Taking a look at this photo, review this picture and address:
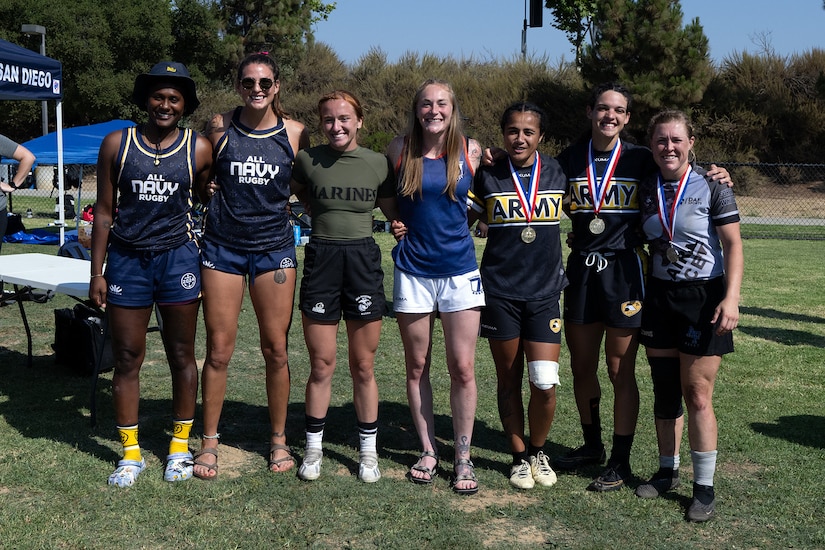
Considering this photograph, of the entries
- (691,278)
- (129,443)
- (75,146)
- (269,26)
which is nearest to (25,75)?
(129,443)

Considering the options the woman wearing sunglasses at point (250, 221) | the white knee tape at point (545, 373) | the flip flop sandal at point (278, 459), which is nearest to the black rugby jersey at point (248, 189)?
the woman wearing sunglasses at point (250, 221)

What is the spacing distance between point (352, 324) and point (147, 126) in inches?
53.9

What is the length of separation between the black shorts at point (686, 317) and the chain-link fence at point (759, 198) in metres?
14.2

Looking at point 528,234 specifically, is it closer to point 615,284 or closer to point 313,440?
point 615,284

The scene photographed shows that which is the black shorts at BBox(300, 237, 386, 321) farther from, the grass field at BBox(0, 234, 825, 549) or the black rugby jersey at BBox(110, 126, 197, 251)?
the grass field at BBox(0, 234, 825, 549)

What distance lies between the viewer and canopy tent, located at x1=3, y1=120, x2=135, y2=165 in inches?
574

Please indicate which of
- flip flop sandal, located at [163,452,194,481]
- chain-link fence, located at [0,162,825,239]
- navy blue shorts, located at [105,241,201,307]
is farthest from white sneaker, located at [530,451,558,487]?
chain-link fence, located at [0,162,825,239]

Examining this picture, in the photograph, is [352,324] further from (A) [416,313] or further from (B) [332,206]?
(B) [332,206]

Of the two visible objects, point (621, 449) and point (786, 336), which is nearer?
point (621, 449)

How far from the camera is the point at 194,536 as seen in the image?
3467 millimetres

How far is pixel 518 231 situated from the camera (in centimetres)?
395

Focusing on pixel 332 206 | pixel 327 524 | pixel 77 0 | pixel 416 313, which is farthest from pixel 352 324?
pixel 77 0

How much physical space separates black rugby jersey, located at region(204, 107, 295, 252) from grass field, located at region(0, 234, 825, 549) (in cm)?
119

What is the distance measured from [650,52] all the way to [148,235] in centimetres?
2418
